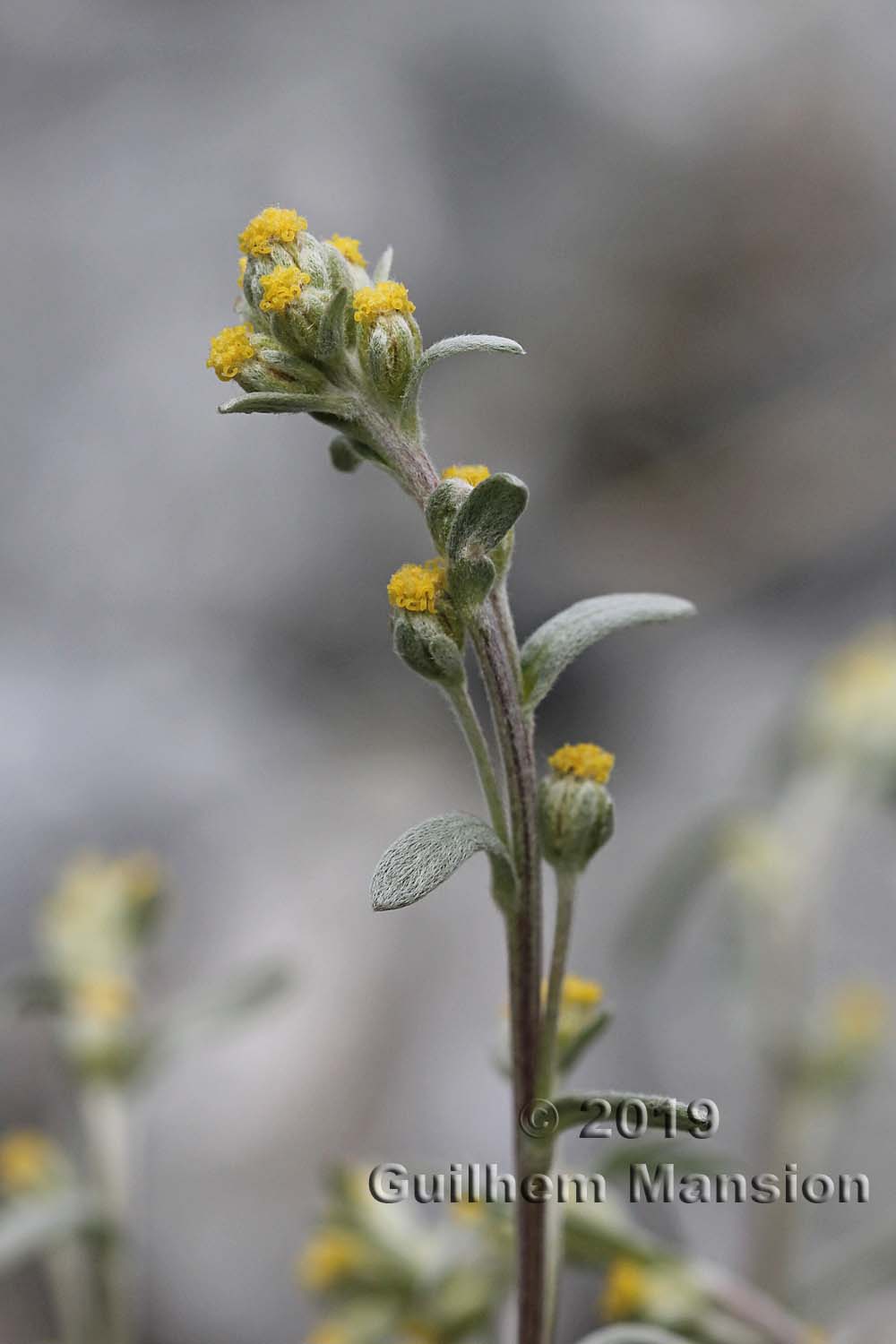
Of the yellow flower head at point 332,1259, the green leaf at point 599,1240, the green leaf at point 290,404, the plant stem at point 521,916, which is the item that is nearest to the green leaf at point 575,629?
the plant stem at point 521,916

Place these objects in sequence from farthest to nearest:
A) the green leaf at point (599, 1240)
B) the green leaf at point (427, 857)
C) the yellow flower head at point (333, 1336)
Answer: the yellow flower head at point (333, 1336) < the green leaf at point (599, 1240) < the green leaf at point (427, 857)

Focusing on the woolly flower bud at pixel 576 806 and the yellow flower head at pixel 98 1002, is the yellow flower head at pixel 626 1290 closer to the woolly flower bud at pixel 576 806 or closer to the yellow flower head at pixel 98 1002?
the woolly flower bud at pixel 576 806

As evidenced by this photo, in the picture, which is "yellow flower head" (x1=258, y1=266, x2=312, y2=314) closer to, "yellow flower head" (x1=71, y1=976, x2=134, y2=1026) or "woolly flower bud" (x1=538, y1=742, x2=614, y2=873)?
"woolly flower bud" (x1=538, y1=742, x2=614, y2=873)

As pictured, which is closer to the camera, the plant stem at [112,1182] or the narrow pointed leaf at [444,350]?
the narrow pointed leaf at [444,350]

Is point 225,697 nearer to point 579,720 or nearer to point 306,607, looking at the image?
point 306,607

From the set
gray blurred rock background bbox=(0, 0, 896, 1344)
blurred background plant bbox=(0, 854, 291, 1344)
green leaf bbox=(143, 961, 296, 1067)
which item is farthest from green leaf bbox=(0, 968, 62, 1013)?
gray blurred rock background bbox=(0, 0, 896, 1344)

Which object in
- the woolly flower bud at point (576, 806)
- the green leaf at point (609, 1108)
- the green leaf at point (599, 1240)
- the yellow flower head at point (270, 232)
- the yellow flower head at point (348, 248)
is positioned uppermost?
the yellow flower head at point (348, 248)

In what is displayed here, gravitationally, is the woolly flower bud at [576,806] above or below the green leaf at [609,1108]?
above
